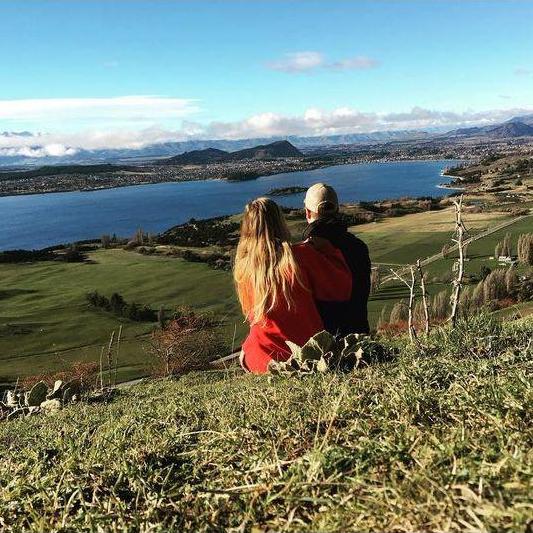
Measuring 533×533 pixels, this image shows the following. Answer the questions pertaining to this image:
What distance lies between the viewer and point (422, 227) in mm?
96062

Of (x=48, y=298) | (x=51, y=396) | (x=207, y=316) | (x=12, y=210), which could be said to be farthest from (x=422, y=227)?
(x=12, y=210)

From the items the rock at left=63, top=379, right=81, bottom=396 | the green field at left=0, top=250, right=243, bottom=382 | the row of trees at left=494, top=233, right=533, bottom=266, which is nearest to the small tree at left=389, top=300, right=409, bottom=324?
the green field at left=0, top=250, right=243, bottom=382

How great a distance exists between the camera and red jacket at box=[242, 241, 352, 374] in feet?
16.4

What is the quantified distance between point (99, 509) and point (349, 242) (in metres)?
3.95

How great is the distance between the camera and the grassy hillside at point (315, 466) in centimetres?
147

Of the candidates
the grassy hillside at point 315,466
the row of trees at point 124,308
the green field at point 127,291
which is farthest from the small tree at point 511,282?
the grassy hillside at point 315,466

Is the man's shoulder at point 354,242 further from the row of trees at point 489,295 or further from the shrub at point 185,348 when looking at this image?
the row of trees at point 489,295

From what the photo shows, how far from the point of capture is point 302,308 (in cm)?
507

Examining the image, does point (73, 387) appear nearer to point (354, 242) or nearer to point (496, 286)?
point (354, 242)

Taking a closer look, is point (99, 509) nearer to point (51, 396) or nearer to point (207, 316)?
point (51, 396)

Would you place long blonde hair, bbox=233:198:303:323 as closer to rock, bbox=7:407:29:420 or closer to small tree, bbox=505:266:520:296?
rock, bbox=7:407:29:420

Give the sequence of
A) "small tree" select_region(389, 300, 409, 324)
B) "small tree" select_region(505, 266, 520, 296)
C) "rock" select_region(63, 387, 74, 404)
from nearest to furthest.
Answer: "rock" select_region(63, 387, 74, 404), "small tree" select_region(389, 300, 409, 324), "small tree" select_region(505, 266, 520, 296)

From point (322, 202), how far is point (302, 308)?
1.11m

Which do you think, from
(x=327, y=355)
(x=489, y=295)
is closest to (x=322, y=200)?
(x=327, y=355)
